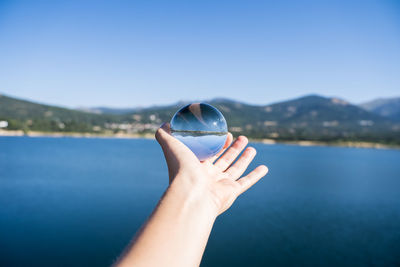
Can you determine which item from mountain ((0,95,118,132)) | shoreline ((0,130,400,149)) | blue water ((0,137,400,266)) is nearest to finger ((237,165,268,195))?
blue water ((0,137,400,266))

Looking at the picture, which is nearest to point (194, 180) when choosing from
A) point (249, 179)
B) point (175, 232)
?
point (175, 232)

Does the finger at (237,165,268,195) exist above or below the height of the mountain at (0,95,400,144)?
above

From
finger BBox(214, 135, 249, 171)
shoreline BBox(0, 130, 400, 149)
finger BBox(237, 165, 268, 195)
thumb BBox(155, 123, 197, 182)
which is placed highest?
thumb BBox(155, 123, 197, 182)

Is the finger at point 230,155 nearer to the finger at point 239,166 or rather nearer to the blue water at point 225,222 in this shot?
the finger at point 239,166

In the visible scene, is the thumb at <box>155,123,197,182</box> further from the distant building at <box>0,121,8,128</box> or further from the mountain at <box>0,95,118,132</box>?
the distant building at <box>0,121,8,128</box>

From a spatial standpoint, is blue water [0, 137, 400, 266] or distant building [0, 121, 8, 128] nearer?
blue water [0, 137, 400, 266]

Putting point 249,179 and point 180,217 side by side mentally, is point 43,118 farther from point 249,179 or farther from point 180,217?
point 180,217
